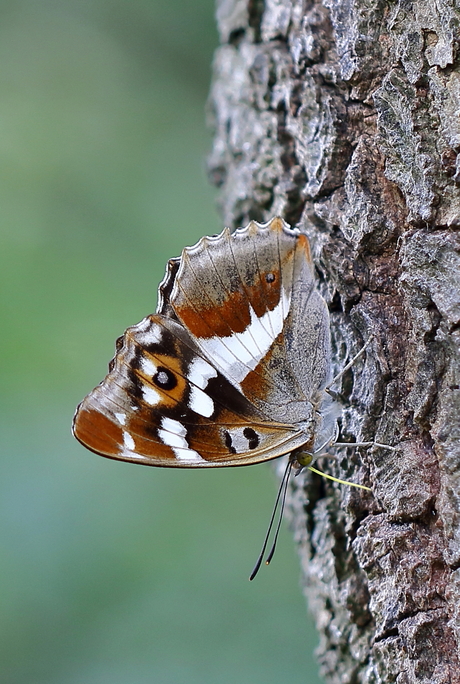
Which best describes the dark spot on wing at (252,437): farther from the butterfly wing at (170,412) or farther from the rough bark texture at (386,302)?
the rough bark texture at (386,302)

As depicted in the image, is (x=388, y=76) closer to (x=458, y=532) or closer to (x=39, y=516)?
(x=458, y=532)

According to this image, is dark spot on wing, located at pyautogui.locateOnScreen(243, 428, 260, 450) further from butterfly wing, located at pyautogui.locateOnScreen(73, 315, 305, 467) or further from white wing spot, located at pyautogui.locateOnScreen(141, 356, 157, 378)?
white wing spot, located at pyautogui.locateOnScreen(141, 356, 157, 378)

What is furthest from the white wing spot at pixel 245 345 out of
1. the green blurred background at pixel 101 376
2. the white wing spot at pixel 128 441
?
the green blurred background at pixel 101 376

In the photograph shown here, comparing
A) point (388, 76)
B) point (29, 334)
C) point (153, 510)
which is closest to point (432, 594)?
point (388, 76)

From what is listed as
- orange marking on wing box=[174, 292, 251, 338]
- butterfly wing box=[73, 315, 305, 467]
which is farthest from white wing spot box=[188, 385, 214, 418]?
orange marking on wing box=[174, 292, 251, 338]

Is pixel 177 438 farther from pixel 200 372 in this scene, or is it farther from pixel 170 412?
pixel 200 372

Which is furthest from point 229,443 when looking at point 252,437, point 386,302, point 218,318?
point 386,302

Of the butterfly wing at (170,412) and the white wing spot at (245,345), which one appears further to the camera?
the white wing spot at (245,345)
